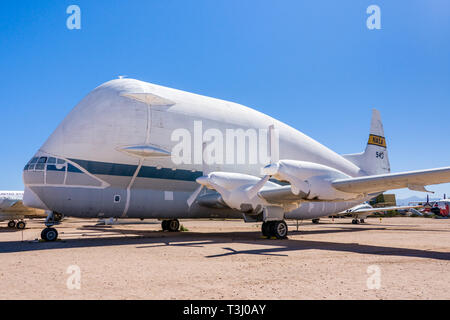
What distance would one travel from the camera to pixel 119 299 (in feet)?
18.0

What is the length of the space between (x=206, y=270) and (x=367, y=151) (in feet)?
71.0

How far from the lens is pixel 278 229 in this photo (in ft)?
54.7

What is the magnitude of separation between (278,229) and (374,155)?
13749 millimetres

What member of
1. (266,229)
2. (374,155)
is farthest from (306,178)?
(374,155)

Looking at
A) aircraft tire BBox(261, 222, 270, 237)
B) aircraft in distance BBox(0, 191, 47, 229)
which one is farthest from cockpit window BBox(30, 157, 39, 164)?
aircraft in distance BBox(0, 191, 47, 229)

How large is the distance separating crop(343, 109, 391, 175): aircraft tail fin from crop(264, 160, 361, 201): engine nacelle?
13037 millimetres

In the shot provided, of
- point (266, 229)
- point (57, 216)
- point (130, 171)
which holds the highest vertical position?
point (130, 171)

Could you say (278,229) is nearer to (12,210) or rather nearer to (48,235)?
(48,235)

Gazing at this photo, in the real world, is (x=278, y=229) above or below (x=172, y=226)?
above

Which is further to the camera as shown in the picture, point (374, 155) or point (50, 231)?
point (374, 155)

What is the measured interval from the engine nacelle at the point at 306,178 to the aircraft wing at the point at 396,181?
1.15 feet

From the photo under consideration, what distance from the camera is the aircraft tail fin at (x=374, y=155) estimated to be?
87.5ft

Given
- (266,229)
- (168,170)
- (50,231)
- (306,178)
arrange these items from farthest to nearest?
(168,170), (266,229), (50,231), (306,178)
